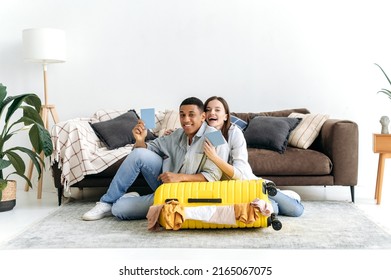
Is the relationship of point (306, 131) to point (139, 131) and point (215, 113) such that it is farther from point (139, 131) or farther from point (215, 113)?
point (139, 131)

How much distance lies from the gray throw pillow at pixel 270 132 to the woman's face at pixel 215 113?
1.07 metres

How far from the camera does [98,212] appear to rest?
3510 millimetres

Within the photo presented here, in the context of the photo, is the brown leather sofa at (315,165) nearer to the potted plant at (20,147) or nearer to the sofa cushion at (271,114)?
the potted plant at (20,147)

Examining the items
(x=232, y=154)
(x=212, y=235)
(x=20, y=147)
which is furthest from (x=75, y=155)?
(x=212, y=235)

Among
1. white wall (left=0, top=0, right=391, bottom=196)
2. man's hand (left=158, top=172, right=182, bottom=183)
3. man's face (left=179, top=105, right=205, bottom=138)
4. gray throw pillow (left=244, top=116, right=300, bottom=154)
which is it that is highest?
white wall (left=0, top=0, right=391, bottom=196)

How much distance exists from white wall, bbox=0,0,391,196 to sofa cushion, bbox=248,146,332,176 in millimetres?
1122

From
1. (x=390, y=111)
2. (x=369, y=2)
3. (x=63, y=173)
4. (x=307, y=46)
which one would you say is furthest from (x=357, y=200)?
(x=63, y=173)

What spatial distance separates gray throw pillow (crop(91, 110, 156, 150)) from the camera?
4.52m

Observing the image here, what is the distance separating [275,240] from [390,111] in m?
2.69

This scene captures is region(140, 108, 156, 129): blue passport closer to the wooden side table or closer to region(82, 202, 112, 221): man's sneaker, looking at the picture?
region(82, 202, 112, 221): man's sneaker

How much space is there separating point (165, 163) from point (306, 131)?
1.52 m

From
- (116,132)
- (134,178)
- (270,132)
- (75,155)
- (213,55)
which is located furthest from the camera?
(213,55)

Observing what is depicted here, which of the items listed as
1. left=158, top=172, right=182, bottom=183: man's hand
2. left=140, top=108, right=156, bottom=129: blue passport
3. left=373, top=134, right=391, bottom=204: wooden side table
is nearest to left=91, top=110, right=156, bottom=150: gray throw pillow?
left=140, top=108, right=156, bottom=129: blue passport
